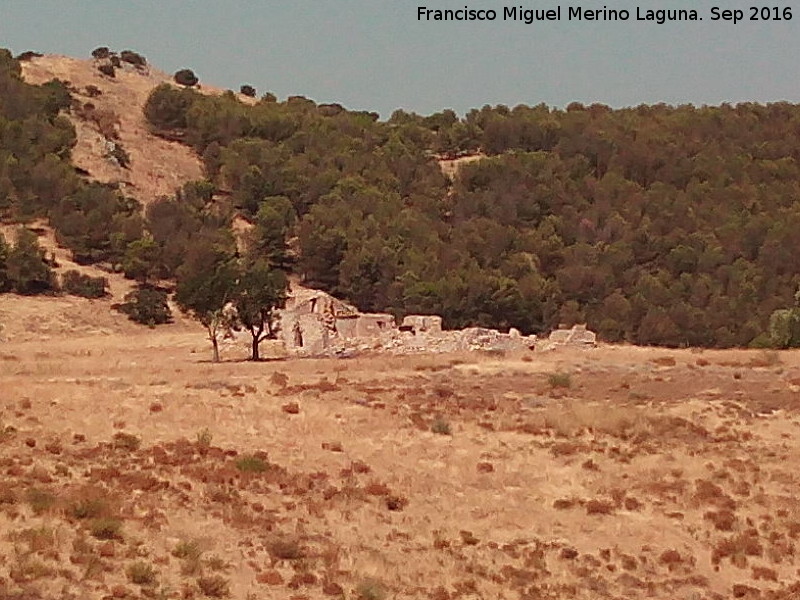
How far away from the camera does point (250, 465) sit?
1719 cm

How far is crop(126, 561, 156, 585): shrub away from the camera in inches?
446

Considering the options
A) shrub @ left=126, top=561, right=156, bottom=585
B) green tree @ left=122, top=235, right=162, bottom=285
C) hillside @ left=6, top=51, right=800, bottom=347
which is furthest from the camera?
green tree @ left=122, top=235, right=162, bottom=285

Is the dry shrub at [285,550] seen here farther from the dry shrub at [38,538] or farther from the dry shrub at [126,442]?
the dry shrub at [126,442]

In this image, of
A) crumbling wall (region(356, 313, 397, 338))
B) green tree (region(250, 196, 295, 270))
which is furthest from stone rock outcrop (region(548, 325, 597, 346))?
A: green tree (region(250, 196, 295, 270))

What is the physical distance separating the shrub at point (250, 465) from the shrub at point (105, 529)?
14.0 feet

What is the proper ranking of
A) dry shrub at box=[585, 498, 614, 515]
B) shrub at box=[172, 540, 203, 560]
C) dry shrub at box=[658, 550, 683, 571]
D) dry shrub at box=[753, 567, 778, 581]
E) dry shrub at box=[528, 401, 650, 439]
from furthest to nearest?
1. dry shrub at box=[528, 401, 650, 439]
2. dry shrub at box=[585, 498, 614, 515]
3. dry shrub at box=[658, 550, 683, 571]
4. dry shrub at box=[753, 567, 778, 581]
5. shrub at box=[172, 540, 203, 560]

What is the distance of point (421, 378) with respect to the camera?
28000mm

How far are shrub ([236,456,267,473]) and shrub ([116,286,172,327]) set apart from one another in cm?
3493

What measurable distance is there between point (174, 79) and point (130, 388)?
3608 inches

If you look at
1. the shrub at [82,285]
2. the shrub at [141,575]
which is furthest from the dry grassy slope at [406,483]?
the shrub at [82,285]

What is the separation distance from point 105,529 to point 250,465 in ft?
15.5

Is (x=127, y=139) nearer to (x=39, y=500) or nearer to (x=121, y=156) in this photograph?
(x=121, y=156)

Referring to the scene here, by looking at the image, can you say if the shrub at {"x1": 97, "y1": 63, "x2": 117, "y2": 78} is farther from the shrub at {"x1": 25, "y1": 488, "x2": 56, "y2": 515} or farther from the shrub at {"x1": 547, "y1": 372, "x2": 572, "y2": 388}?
the shrub at {"x1": 25, "y1": 488, "x2": 56, "y2": 515}

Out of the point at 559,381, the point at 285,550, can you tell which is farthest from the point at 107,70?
the point at 285,550
